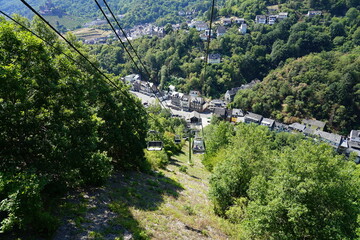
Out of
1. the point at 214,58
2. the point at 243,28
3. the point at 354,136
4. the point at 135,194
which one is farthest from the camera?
the point at 243,28

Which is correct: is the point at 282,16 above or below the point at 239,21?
above

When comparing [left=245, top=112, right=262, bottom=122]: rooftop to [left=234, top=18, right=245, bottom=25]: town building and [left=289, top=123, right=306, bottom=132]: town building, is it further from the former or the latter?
[left=234, top=18, right=245, bottom=25]: town building

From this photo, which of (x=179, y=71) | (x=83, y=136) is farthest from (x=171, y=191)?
(x=179, y=71)

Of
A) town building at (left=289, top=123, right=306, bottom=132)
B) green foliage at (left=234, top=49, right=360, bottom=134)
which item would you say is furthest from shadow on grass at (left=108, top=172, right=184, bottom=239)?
green foliage at (left=234, top=49, right=360, bottom=134)

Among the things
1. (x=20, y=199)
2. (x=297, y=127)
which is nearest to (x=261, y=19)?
(x=297, y=127)

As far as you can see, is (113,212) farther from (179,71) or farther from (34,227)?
(179,71)

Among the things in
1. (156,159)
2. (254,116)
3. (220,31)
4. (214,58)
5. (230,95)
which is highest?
(220,31)

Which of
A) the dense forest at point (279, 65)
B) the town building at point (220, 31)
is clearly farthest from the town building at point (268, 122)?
the town building at point (220, 31)

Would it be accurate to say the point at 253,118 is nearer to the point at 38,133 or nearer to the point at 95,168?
the point at 95,168

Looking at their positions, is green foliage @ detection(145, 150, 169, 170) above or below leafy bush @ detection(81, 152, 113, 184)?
below

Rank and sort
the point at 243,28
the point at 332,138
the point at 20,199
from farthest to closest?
the point at 243,28
the point at 332,138
the point at 20,199
